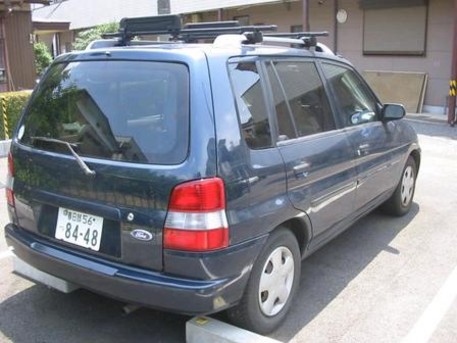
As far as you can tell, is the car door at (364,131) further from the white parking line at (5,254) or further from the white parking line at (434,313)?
the white parking line at (5,254)

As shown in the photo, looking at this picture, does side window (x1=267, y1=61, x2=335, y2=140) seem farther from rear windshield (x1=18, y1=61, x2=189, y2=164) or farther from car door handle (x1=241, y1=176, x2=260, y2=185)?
rear windshield (x1=18, y1=61, x2=189, y2=164)

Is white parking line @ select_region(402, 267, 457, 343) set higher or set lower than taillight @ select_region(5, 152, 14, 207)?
lower

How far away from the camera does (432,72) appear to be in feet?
45.9

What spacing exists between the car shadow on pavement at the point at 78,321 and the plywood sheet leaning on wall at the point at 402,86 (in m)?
12.3

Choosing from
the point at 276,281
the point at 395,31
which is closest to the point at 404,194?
the point at 276,281

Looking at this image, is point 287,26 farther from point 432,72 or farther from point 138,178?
point 138,178

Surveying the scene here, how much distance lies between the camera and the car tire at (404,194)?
535 centimetres

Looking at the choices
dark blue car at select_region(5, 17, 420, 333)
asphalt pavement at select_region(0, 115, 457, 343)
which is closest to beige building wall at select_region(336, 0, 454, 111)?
asphalt pavement at select_region(0, 115, 457, 343)

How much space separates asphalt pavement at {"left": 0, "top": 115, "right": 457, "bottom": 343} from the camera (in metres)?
3.28

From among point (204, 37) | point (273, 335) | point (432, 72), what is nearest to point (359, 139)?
point (204, 37)

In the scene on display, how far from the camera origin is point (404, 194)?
5.47 metres

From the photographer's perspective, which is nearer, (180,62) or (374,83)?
(180,62)

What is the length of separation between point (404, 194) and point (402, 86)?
9749mm

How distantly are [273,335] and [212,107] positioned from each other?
1481mm
